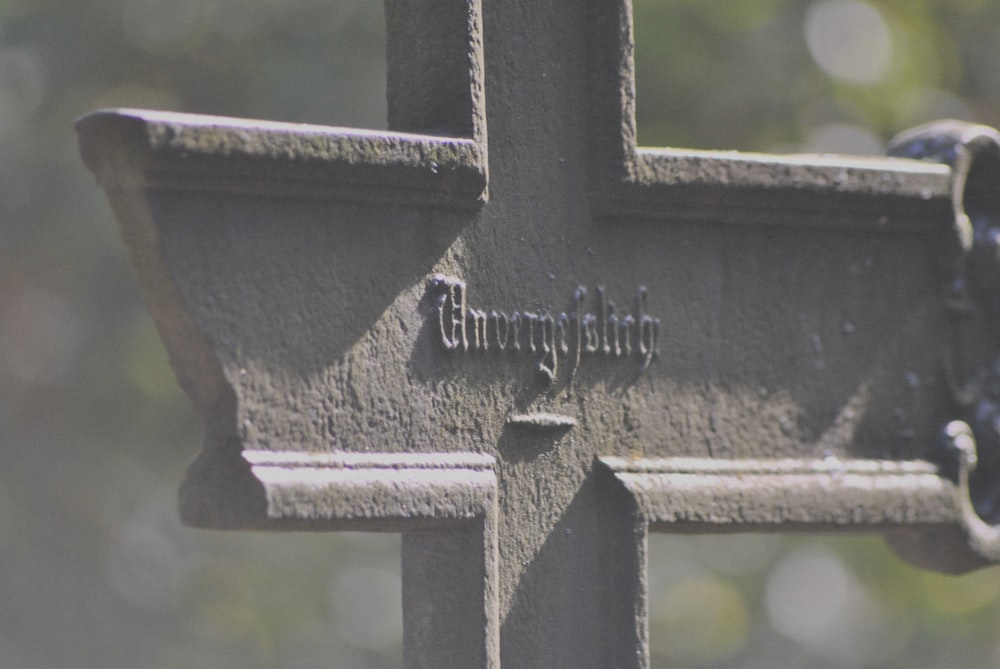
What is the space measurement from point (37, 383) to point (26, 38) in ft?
4.49

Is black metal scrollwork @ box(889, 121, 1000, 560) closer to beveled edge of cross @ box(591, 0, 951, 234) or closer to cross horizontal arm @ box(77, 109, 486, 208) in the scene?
beveled edge of cross @ box(591, 0, 951, 234)

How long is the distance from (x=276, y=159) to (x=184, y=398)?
4.76 metres

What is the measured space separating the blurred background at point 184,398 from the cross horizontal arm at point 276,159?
3.68 m

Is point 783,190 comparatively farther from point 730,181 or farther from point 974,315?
point 974,315

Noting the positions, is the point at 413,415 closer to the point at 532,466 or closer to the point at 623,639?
the point at 532,466

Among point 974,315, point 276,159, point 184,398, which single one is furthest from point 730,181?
point 184,398

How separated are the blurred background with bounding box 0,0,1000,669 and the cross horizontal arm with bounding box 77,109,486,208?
12.1ft

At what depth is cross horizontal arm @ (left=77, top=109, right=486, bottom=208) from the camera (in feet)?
4.97

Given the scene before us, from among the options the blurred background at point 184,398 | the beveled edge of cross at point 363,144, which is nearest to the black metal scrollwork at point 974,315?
the beveled edge of cross at point 363,144

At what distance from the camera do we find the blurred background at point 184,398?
539 centimetres

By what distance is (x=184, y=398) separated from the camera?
20.4ft

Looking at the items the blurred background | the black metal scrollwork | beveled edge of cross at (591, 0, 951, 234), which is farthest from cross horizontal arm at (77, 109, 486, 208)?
the blurred background

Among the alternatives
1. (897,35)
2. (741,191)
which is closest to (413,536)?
(741,191)

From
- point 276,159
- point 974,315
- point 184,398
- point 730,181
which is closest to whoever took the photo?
point 276,159
